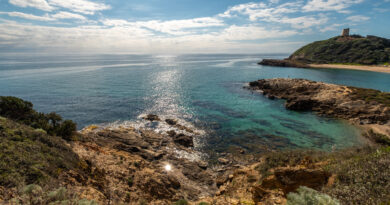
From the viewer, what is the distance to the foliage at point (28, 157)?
8.77m

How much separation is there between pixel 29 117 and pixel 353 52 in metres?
168

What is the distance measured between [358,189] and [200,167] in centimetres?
1479

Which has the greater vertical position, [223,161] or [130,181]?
[130,181]

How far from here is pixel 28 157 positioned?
10.4 m

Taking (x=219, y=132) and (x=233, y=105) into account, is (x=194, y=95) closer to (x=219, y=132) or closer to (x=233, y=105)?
(x=233, y=105)

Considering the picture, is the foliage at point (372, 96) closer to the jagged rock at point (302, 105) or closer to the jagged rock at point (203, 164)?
the jagged rock at point (302, 105)

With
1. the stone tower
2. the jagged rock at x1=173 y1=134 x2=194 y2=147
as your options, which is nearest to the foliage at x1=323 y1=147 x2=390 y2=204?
the jagged rock at x1=173 y1=134 x2=194 y2=147

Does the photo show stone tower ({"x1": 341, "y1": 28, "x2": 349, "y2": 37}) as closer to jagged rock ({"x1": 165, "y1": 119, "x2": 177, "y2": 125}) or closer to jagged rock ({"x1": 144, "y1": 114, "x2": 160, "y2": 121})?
jagged rock ({"x1": 165, "y1": 119, "x2": 177, "y2": 125})

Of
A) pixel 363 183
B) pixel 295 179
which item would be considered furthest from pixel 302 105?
pixel 363 183

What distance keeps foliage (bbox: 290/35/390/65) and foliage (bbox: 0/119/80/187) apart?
151 metres

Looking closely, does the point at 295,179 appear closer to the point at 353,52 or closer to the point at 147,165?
the point at 147,165

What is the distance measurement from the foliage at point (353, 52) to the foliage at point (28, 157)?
151 m

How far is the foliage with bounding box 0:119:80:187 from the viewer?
8.77 meters

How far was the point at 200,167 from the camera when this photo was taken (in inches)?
822
